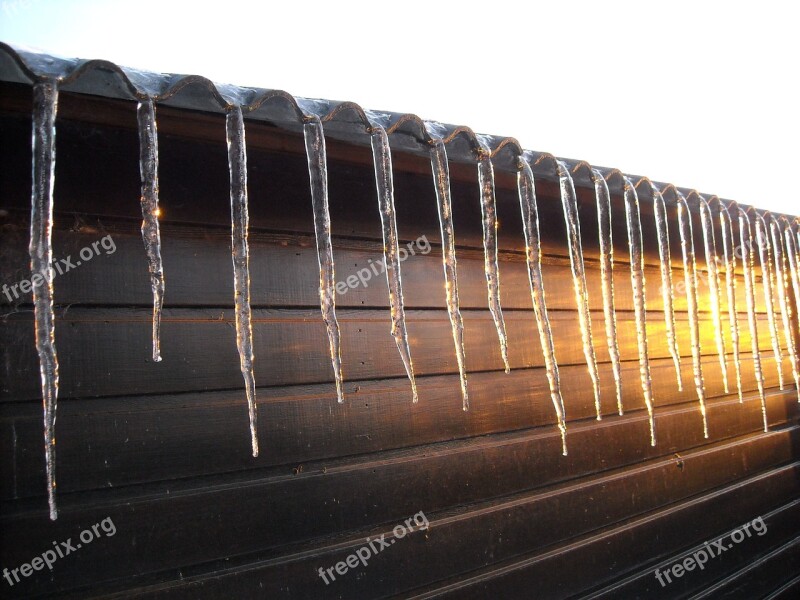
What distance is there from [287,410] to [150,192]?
3.35 feet

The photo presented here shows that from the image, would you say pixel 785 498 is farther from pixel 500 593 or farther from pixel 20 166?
pixel 20 166

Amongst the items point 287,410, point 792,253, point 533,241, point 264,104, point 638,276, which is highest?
point 264,104

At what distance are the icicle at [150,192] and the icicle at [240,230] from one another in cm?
23

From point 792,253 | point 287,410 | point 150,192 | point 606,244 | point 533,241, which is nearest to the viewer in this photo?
point 150,192

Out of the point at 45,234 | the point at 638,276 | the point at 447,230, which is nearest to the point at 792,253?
the point at 638,276

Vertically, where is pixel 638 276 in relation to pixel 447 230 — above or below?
below

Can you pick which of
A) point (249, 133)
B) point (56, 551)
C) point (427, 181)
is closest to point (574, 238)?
point (427, 181)

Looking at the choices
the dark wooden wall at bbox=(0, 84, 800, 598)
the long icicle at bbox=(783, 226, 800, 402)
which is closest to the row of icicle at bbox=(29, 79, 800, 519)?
the dark wooden wall at bbox=(0, 84, 800, 598)

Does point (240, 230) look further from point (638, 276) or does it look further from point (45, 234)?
point (638, 276)

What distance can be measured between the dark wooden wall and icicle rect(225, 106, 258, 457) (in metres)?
0.09

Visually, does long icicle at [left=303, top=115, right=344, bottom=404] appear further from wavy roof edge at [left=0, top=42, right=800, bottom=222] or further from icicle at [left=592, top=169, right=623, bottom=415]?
icicle at [left=592, top=169, right=623, bottom=415]

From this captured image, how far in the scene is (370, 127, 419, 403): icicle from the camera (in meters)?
2.01

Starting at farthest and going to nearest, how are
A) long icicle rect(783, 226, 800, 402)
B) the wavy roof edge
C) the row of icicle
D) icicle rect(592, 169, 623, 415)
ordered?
long icicle rect(783, 226, 800, 402) → icicle rect(592, 169, 623, 415) → the row of icicle → the wavy roof edge

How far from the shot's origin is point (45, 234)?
58.5 inches
